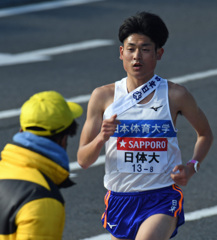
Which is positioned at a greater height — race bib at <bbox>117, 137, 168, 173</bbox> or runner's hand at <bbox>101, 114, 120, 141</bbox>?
runner's hand at <bbox>101, 114, 120, 141</bbox>

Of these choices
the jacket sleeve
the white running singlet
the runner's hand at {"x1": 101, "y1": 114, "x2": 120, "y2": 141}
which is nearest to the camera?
the jacket sleeve

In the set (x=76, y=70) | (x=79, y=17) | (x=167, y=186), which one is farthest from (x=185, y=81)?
(x=167, y=186)

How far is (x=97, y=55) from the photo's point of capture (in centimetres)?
1363

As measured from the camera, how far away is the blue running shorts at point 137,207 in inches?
207

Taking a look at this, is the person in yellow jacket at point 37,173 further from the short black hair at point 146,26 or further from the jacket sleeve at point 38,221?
the short black hair at point 146,26

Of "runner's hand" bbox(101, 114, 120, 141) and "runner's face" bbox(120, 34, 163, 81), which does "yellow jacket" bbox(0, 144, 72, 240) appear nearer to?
"runner's hand" bbox(101, 114, 120, 141)

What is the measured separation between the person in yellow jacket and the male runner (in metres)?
1.03

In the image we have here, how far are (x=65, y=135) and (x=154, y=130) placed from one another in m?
1.18

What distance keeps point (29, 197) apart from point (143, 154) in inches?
61.9

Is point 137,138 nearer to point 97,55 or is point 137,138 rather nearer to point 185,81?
point 185,81

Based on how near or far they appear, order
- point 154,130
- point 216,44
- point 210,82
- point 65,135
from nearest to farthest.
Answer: point 65,135
point 154,130
point 210,82
point 216,44

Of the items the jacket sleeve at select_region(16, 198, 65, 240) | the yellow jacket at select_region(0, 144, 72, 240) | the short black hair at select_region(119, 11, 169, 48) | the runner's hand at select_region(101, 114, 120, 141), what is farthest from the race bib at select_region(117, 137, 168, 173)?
the jacket sleeve at select_region(16, 198, 65, 240)

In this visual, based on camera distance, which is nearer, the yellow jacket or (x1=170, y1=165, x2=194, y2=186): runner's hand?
the yellow jacket

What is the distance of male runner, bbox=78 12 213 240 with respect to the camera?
17.1ft
